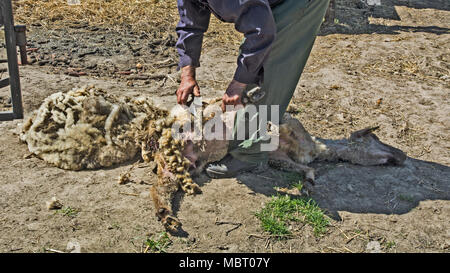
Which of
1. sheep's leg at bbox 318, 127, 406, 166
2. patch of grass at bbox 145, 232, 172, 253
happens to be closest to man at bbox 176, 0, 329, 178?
sheep's leg at bbox 318, 127, 406, 166

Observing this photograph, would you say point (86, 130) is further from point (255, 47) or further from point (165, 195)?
point (255, 47)

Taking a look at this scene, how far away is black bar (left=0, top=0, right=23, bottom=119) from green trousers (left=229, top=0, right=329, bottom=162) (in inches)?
81.7

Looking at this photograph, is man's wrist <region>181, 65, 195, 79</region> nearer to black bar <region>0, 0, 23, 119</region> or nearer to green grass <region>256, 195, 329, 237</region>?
green grass <region>256, 195, 329, 237</region>

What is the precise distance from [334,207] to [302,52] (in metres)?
1.33

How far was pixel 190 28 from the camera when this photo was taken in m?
3.71

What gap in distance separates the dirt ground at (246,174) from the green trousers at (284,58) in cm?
33


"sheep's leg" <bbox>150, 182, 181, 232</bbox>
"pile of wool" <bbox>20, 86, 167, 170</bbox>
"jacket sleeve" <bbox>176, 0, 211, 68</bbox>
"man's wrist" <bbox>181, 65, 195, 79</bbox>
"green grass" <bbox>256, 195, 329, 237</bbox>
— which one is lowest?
"green grass" <bbox>256, 195, 329, 237</bbox>

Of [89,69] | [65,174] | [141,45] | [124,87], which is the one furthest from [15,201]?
[141,45]

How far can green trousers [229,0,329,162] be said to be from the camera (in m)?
3.59

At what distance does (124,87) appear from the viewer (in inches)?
219

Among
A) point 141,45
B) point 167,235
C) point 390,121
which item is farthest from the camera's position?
point 141,45

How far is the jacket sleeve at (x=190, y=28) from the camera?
11.9 feet

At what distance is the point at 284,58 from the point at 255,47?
48 cm

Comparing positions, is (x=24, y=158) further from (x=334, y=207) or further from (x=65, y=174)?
(x=334, y=207)
